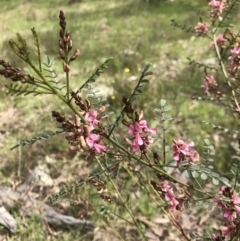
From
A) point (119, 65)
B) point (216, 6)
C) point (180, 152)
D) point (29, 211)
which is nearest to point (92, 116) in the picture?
point (180, 152)

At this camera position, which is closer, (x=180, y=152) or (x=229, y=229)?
(x=180, y=152)

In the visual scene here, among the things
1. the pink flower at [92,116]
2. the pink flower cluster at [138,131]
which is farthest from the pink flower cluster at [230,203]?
the pink flower at [92,116]

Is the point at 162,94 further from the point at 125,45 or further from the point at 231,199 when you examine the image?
the point at 231,199

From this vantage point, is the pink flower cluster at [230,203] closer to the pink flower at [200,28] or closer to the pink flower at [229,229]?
the pink flower at [229,229]

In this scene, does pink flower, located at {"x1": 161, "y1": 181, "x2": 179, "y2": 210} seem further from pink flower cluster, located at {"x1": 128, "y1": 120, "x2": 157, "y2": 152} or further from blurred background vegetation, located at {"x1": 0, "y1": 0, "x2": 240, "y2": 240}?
blurred background vegetation, located at {"x1": 0, "y1": 0, "x2": 240, "y2": 240}

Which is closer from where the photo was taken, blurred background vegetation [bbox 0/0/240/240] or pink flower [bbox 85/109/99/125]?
pink flower [bbox 85/109/99/125]

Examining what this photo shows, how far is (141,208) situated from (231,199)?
2.09 metres

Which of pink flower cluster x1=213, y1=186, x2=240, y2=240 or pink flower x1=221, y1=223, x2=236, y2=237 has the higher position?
pink flower cluster x1=213, y1=186, x2=240, y2=240

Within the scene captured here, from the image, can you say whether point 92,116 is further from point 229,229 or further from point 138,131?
point 229,229

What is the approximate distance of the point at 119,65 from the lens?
651 cm

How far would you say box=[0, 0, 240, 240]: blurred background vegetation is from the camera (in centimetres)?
457

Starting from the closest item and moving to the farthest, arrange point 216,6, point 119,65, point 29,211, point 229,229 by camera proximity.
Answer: point 229,229, point 216,6, point 29,211, point 119,65

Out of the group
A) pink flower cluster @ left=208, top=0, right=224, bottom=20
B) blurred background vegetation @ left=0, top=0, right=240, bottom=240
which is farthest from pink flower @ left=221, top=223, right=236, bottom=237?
pink flower cluster @ left=208, top=0, right=224, bottom=20

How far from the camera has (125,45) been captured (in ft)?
25.3
